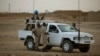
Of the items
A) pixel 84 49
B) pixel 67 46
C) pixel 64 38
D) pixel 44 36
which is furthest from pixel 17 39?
pixel 67 46

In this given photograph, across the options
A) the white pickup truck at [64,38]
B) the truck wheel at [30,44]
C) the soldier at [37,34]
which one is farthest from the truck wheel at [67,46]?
the truck wheel at [30,44]

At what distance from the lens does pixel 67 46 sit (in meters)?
23.6

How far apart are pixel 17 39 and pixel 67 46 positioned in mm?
7144

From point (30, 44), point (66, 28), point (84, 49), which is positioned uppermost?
point (66, 28)

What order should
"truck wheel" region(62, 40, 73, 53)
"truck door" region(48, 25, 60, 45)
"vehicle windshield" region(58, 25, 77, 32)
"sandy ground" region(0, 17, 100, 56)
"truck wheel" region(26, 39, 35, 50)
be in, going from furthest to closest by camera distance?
"truck wheel" region(26, 39, 35, 50), "vehicle windshield" region(58, 25, 77, 32), "truck door" region(48, 25, 60, 45), "sandy ground" region(0, 17, 100, 56), "truck wheel" region(62, 40, 73, 53)

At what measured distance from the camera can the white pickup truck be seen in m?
23.5

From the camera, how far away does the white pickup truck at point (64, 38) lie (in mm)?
23484

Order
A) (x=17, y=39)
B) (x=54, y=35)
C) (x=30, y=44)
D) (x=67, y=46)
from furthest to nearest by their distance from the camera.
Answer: (x=17, y=39), (x=30, y=44), (x=54, y=35), (x=67, y=46)

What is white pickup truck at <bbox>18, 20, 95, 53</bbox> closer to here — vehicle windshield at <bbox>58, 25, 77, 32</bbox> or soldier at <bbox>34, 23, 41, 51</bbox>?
vehicle windshield at <bbox>58, 25, 77, 32</bbox>

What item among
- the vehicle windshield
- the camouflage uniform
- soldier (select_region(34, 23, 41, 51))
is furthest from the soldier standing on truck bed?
the vehicle windshield

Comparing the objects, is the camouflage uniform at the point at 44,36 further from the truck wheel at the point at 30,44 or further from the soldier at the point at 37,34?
the truck wheel at the point at 30,44

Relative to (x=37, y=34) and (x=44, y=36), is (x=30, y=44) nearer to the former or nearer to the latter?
(x=37, y=34)

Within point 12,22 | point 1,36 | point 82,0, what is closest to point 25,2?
point 82,0

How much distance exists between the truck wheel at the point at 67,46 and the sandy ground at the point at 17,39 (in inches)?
8.2
